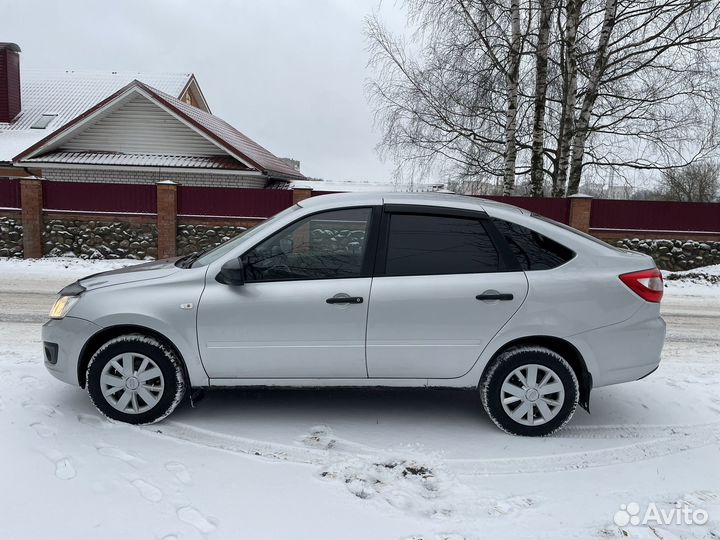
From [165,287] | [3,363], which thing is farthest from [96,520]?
[3,363]

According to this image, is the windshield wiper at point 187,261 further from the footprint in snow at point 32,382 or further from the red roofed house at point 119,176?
the red roofed house at point 119,176

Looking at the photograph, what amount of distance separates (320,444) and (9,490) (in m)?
1.76

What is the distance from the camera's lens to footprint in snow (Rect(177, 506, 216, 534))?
2.61 meters

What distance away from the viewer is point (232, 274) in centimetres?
359

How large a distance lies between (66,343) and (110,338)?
0.98 feet

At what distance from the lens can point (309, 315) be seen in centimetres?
358

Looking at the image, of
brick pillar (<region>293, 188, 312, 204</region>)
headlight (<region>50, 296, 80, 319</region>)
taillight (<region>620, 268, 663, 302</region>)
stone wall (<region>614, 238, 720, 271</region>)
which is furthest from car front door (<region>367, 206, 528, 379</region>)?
stone wall (<region>614, 238, 720, 271</region>)

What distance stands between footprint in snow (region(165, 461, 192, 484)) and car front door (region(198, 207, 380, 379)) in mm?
655

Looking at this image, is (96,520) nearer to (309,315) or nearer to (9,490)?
(9,490)

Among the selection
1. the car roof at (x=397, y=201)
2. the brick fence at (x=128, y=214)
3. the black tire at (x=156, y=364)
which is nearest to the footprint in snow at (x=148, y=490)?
the black tire at (x=156, y=364)

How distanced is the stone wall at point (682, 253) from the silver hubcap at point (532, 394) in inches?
454

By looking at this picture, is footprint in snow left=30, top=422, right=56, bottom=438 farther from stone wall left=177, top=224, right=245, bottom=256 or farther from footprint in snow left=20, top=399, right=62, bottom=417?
stone wall left=177, top=224, right=245, bottom=256

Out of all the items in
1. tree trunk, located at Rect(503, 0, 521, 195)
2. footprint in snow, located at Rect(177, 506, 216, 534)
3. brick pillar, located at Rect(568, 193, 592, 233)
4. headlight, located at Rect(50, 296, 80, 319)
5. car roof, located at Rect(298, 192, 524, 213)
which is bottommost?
footprint in snow, located at Rect(177, 506, 216, 534)

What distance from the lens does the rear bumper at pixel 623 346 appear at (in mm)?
3627
